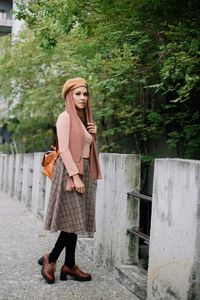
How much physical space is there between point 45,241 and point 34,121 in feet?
25.8

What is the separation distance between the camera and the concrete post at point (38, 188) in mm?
9281

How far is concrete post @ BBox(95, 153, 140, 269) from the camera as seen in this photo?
15.7 feet

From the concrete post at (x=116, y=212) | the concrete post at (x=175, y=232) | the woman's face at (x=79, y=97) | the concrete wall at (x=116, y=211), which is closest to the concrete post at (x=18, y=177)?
the concrete wall at (x=116, y=211)

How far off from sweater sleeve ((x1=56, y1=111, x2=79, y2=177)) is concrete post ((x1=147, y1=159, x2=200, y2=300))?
81 centimetres

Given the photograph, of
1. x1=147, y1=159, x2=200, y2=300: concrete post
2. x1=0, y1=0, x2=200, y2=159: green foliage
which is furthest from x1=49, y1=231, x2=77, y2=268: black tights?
x1=0, y1=0, x2=200, y2=159: green foliage

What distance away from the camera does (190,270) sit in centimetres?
328

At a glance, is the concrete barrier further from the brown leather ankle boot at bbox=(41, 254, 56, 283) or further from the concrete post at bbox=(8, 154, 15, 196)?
the brown leather ankle boot at bbox=(41, 254, 56, 283)

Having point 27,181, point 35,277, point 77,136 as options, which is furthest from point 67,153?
point 27,181

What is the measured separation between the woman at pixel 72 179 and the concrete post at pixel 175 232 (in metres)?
0.78

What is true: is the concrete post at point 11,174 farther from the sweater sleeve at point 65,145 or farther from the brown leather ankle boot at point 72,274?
the sweater sleeve at point 65,145

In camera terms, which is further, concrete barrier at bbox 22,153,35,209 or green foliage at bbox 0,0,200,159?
concrete barrier at bbox 22,153,35,209

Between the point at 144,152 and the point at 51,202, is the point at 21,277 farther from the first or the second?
the point at 144,152

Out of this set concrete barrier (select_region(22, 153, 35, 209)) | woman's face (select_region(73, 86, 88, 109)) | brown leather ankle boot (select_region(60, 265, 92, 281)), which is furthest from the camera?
concrete barrier (select_region(22, 153, 35, 209))

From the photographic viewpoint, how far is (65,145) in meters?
4.25
